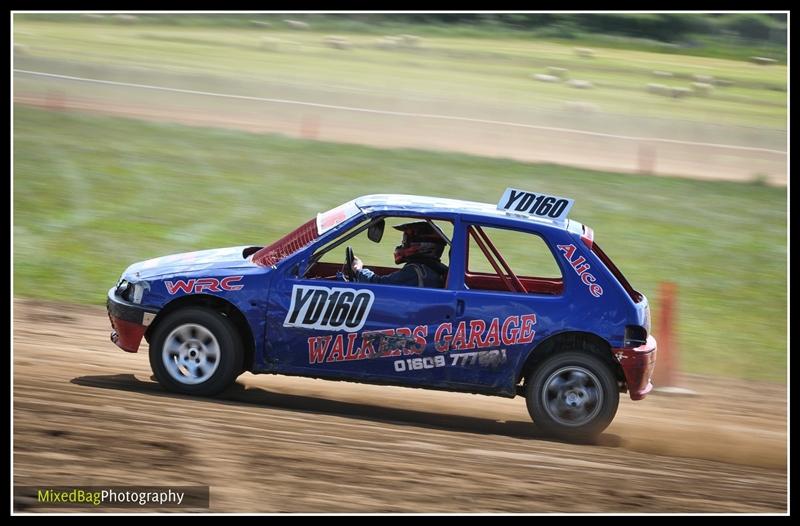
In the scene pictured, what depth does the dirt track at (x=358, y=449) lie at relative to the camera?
6.78 meters

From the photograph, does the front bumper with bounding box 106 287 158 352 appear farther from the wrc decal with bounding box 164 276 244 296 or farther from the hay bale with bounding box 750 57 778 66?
the hay bale with bounding box 750 57 778 66

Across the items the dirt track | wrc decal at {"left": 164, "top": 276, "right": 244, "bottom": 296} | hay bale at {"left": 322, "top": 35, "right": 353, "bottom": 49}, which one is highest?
hay bale at {"left": 322, "top": 35, "right": 353, "bottom": 49}

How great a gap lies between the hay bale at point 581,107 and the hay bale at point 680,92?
1.86 metres

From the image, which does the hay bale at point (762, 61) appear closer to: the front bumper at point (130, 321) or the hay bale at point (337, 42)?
the hay bale at point (337, 42)

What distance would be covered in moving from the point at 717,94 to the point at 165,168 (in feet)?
41.8

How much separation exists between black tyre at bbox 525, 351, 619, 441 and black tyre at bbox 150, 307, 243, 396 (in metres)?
2.29

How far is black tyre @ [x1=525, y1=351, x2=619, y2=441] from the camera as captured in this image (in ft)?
25.6

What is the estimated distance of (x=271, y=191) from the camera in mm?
16281

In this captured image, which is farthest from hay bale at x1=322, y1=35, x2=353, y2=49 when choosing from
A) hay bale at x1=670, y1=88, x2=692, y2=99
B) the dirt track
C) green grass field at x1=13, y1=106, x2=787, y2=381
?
the dirt track

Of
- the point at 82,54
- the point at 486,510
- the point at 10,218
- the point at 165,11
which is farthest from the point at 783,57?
the point at 486,510

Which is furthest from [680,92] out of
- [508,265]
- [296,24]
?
[508,265]

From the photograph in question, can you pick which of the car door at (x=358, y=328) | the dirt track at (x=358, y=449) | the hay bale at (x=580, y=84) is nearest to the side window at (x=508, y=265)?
the car door at (x=358, y=328)

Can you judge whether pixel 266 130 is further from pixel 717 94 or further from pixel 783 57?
pixel 783 57

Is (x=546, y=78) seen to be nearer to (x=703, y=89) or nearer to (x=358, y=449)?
(x=703, y=89)
